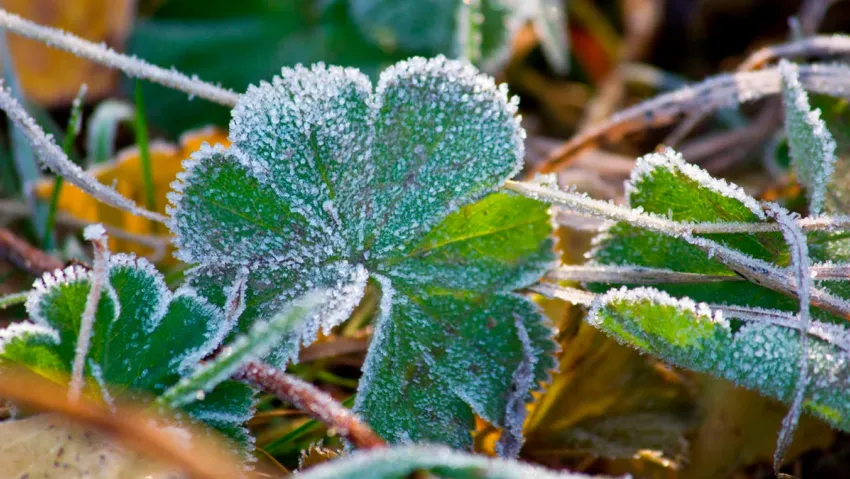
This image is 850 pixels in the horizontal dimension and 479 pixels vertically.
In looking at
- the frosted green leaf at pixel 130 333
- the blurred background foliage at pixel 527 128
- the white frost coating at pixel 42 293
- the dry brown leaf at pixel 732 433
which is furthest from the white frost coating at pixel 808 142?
the white frost coating at pixel 42 293

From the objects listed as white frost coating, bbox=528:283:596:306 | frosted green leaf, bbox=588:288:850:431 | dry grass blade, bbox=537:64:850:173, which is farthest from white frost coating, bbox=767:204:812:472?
dry grass blade, bbox=537:64:850:173

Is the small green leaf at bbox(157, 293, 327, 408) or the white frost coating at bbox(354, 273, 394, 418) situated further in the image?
the white frost coating at bbox(354, 273, 394, 418)

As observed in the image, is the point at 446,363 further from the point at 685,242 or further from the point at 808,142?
the point at 808,142

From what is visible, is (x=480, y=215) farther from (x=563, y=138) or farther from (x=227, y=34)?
(x=227, y=34)

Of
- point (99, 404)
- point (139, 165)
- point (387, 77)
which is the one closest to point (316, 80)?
point (387, 77)

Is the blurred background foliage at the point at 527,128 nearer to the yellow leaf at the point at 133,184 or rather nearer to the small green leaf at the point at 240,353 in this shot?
the yellow leaf at the point at 133,184

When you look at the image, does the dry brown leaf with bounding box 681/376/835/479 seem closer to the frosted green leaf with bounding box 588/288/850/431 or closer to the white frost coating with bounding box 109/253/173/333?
the frosted green leaf with bounding box 588/288/850/431
